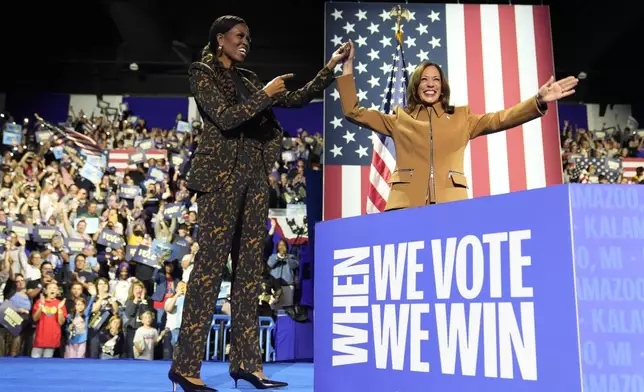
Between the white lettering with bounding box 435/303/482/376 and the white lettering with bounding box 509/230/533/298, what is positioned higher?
the white lettering with bounding box 509/230/533/298

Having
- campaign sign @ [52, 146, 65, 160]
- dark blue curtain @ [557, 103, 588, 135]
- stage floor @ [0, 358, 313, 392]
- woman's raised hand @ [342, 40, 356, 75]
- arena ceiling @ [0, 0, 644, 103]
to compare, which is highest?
arena ceiling @ [0, 0, 644, 103]

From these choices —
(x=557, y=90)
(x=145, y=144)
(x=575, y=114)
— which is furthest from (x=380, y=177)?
(x=575, y=114)

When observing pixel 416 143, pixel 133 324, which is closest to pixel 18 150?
pixel 133 324

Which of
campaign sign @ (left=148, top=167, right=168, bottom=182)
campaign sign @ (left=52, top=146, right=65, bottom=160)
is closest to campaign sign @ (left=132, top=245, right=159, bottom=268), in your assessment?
campaign sign @ (left=148, top=167, right=168, bottom=182)

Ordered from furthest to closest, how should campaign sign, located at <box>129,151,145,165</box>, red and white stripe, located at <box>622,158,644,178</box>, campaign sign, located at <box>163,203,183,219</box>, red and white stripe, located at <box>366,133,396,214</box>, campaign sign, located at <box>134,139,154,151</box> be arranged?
campaign sign, located at <box>134,139,154,151</box>, red and white stripe, located at <box>622,158,644,178</box>, campaign sign, located at <box>129,151,145,165</box>, campaign sign, located at <box>163,203,183,219</box>, red and white stripe, located at <box>366,133,396,214</box>

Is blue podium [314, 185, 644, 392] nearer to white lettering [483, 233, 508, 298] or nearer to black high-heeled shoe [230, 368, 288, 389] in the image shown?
white lettering [483, 233, 508, 298]

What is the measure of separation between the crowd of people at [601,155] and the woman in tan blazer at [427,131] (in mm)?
4447

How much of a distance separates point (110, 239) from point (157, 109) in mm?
6172

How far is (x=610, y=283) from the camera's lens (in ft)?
3.41

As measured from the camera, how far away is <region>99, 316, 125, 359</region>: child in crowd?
16.4 feet

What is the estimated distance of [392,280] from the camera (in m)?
1.43

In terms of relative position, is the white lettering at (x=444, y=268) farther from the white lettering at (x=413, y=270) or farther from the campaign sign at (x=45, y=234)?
the campaign sign at (x=45, y=234)

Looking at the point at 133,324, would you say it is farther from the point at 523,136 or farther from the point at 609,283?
the point at 609,283

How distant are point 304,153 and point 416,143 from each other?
246 inches
